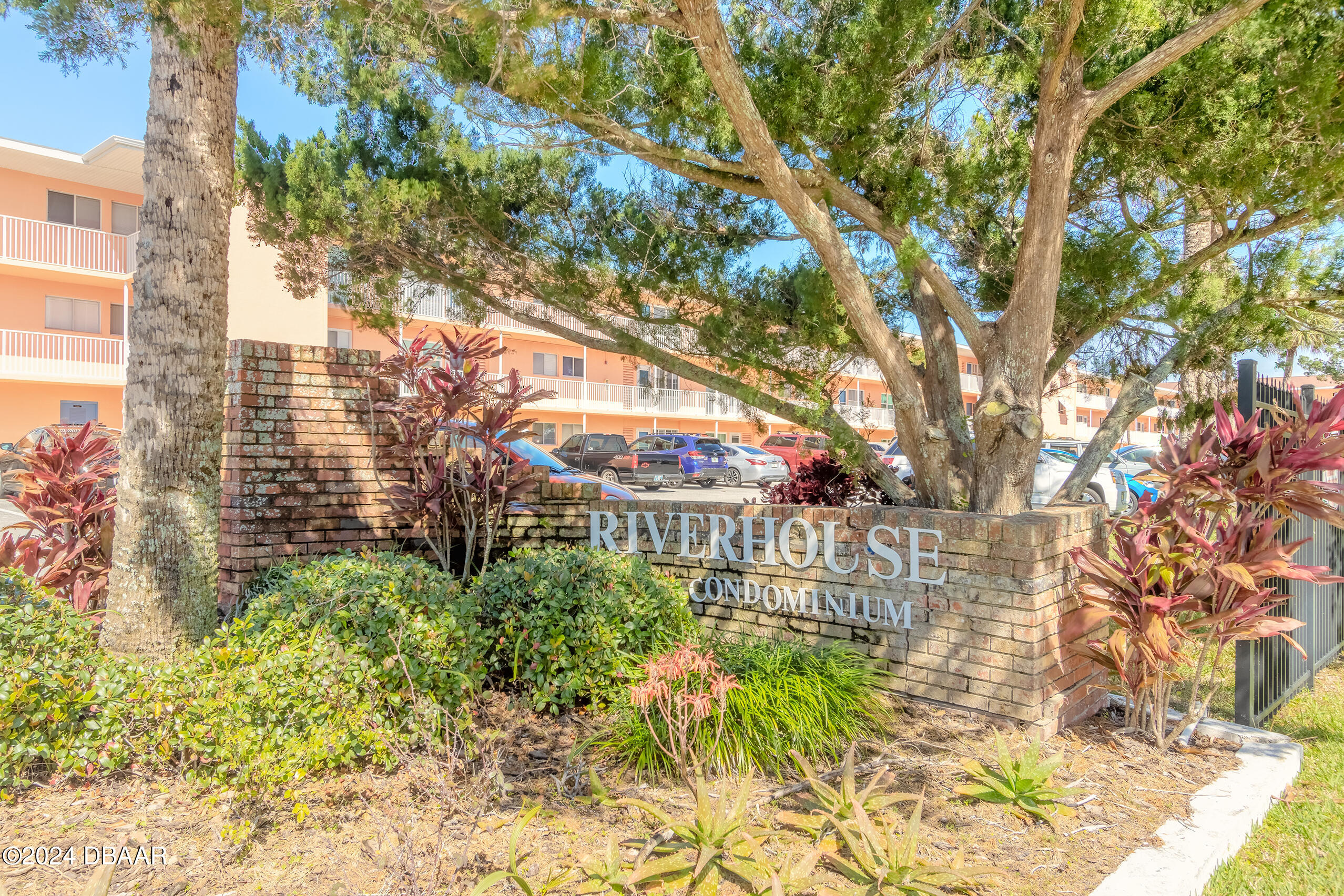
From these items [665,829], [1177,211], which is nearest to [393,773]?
[665,829]

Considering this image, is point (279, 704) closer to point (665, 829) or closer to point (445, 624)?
point (445, 624)

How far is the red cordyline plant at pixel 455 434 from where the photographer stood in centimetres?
482

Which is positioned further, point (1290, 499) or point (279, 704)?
point (1290, 499)

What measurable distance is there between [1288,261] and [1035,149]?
2562 millimetres

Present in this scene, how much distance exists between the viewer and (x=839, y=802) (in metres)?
2.86

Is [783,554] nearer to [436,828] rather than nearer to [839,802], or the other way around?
[839,802]

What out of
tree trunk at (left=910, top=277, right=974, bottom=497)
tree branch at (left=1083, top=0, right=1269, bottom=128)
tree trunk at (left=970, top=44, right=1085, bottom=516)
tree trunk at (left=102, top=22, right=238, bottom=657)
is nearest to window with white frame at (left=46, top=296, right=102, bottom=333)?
tree trunk at (left=102, top=22, right=238, bottom=657)

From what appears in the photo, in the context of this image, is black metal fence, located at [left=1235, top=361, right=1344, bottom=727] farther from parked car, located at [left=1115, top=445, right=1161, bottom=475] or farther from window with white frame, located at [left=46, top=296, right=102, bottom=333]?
window with white frame, located at [left=46, top=296, right=102, bottom=333]

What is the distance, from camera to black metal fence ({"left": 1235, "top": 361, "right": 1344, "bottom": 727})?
402cm

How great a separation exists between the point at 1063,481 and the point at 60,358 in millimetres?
21711

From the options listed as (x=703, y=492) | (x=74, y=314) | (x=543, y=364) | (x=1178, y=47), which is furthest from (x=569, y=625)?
(x=543, y=364)

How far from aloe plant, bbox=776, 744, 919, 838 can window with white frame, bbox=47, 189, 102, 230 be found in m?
23.7

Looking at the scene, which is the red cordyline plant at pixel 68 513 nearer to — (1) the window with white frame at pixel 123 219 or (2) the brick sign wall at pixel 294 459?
(2) the brick sign wall at pixel 294 459

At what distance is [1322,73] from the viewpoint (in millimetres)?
4242
